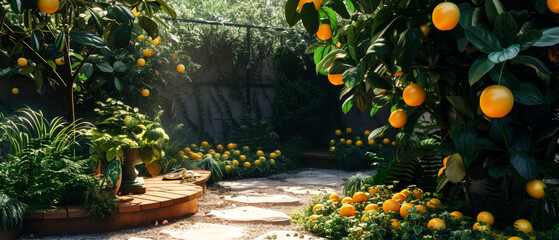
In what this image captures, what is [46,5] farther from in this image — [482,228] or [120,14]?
[482,228]

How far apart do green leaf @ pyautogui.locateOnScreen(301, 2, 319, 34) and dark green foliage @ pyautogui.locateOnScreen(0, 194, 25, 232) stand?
7.57 ft

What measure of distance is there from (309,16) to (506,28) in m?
0.59

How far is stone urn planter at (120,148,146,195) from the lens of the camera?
11.8 feet

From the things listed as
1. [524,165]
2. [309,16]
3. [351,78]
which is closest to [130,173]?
[351,78]

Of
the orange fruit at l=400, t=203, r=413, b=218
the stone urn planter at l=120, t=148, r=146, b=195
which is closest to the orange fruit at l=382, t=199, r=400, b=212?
the orange fruit at l=400, t=203, r=413, b=218

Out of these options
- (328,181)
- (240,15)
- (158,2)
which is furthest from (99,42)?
(240,15)

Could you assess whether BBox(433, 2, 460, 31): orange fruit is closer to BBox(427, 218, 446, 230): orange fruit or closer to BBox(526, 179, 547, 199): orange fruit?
BBox(526, 179, 547, 199): orange fruit

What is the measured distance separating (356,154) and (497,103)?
17.4 feet

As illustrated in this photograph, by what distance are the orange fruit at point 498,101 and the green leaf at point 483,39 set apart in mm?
128

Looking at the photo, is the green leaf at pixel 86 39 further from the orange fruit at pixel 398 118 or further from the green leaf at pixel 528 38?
the green leaf at pixel 528 38

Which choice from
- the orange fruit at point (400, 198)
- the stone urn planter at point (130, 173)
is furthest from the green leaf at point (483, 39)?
the stone urn planter at point (130, 173)

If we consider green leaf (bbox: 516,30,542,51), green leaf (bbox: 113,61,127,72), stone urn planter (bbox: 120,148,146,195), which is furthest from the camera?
green leaf (bbox: 113,61,127,72)

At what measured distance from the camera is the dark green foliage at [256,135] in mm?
7152

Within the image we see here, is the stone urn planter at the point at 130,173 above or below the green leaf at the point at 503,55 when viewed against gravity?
below
